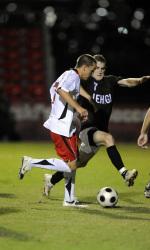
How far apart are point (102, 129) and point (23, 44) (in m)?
25.8

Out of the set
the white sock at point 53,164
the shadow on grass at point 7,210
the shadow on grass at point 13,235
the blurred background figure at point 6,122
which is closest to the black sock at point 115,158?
the white sock at point 53,164

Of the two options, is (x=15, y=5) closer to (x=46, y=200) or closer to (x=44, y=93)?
(x=44, y=93)

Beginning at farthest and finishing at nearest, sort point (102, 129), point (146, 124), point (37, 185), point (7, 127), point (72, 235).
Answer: point (7, 127) → point (37, 185) → point (102, 129) → point (146, 124) → point (72, 235)

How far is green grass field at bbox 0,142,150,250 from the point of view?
20.2 ft

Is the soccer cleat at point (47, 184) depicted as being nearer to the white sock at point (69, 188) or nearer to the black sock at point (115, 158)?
the white sock at point (69, 188)

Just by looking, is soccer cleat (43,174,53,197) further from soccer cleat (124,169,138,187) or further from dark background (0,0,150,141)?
dark background (0,0,150,141)

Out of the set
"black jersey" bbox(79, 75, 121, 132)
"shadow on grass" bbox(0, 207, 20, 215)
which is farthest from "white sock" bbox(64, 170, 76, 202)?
"black jersey" bbox(79, 75, 121, 132)

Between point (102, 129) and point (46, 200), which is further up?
point (102, 129)

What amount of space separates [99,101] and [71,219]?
8.91 feet

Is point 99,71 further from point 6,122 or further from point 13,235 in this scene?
point 6,122

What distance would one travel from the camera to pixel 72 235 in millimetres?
6520

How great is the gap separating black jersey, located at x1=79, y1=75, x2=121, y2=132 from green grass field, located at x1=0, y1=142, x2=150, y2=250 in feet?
3.73

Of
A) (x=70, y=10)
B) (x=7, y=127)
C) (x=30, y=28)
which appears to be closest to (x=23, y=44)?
(x=30, y=28)

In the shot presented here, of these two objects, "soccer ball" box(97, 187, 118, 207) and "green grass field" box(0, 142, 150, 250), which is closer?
"green grass field" box(0, 142, 150, 250)
